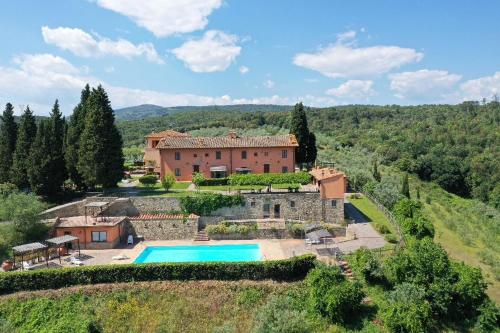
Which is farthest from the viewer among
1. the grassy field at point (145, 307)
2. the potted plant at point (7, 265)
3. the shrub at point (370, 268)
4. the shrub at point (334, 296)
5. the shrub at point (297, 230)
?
the shrub at point (297, 230)

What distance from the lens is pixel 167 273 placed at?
953 inches

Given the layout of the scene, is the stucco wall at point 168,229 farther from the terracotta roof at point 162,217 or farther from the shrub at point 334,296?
the shrub at point 334,296

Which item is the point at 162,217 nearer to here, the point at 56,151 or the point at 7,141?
the point at 56,151

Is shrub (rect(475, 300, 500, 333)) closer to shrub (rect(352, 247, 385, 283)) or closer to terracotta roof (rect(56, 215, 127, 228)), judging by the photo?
shrub (rect(352, 247, 385, 283))

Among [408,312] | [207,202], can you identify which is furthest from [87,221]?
[408,312]

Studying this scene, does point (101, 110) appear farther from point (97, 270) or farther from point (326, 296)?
point (326, 296)

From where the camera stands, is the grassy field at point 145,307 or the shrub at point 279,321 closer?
the shrub at point 279,321

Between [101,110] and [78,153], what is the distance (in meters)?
4.38

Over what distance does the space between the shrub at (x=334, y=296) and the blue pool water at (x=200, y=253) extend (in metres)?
5.94

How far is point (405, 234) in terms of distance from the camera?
28938 millimetres

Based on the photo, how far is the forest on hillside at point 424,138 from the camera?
68.2 metres

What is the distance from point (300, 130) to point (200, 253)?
20.5 metres

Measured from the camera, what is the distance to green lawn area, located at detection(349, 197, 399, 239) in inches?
1237

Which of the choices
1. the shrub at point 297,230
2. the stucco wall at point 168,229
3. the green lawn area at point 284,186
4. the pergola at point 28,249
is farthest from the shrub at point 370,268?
the pergola at point 28,249
